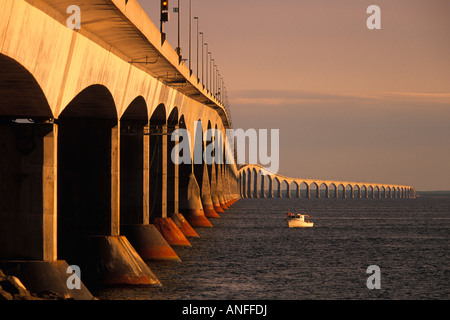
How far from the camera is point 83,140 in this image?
3831cm

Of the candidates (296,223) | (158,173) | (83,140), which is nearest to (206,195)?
(296,223)

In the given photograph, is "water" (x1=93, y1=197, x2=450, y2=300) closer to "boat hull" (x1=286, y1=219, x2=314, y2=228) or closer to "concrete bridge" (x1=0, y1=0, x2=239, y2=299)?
"concrete bridge" (x1=0, y1=0, x2=239, y2=299)

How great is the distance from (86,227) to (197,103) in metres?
43.3

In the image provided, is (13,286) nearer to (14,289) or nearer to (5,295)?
(14,289)

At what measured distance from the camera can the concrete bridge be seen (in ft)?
85.6

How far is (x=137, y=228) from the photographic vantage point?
1833 inches

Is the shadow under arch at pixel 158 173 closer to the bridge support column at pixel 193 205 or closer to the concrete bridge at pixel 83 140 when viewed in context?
the concrete bridge at pixel 83 140

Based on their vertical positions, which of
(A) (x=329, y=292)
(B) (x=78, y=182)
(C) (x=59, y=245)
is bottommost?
(A) (x=329, y=292)

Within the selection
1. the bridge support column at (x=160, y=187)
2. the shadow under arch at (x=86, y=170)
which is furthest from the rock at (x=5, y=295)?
the bridge support column at (x=160, y=187)

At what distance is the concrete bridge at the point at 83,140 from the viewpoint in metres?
26.1

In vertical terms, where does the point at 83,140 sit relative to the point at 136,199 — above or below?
above
